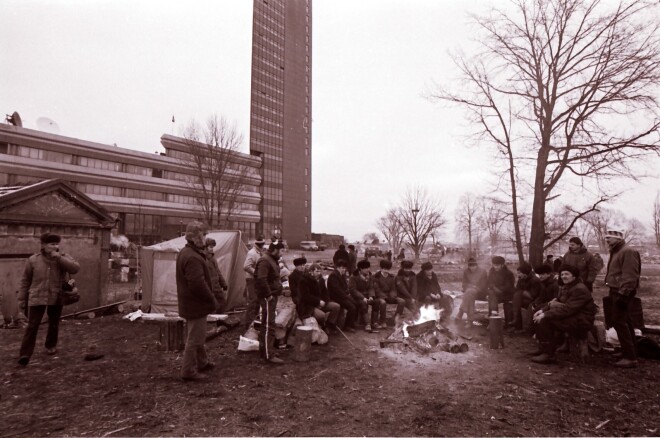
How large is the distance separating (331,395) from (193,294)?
7.37ft

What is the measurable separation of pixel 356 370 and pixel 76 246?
866 cm

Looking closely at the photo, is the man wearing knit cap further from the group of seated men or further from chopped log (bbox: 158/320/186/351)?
chopped log (bbox: 158/320/186/351)

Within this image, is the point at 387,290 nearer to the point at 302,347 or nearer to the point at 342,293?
the point at 342,293

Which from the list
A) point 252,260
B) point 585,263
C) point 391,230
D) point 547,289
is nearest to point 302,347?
point 252,260

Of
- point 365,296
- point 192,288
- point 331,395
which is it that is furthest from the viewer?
point 365,296

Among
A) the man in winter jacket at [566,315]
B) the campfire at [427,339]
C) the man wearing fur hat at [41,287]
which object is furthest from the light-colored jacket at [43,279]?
the man in winter jacket at [566,315]

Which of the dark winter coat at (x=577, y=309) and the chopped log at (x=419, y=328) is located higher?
the dark winter coat at (x=577, y=309)

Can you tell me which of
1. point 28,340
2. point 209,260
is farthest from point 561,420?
point 28,340

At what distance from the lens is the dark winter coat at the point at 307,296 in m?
7.33

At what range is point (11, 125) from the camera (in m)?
37.8

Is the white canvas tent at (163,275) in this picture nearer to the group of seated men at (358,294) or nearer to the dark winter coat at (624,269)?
the group of seated men at (358,294)

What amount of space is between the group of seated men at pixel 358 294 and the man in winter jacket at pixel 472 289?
61cm

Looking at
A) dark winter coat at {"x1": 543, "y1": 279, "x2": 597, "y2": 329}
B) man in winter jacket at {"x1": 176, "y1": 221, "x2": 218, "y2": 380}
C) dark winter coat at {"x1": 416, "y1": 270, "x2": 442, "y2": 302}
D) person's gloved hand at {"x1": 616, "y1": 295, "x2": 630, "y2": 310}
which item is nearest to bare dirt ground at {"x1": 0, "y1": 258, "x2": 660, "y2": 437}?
man in winter jacket at {"x1": 176, "y1": 221, "x2": 218, "y2": 380}

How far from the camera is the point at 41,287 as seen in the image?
5.75 m
